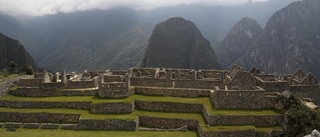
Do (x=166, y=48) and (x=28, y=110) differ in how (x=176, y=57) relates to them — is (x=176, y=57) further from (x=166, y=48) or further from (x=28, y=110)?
(x=28, y=110)

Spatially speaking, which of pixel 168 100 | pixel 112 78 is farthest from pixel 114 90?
pixel 112 78

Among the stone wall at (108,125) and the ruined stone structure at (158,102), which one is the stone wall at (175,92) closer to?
the ruined stone structure at (158,102)

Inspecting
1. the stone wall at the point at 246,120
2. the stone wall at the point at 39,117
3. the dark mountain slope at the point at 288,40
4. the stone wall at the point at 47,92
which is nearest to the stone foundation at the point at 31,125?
the stone wall at the point at 39,117

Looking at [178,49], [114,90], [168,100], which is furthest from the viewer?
[178,49]

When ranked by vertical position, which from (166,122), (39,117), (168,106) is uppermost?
(168,106)

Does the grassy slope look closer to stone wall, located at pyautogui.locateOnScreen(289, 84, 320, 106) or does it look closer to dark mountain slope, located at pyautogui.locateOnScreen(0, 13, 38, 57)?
stone wall, located at pyautogui.locateOnScreen(289, 84, 320, 106)

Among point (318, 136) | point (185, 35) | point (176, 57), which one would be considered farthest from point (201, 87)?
point (185, 35)

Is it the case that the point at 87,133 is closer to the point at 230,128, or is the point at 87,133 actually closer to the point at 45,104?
the point at 45,104
